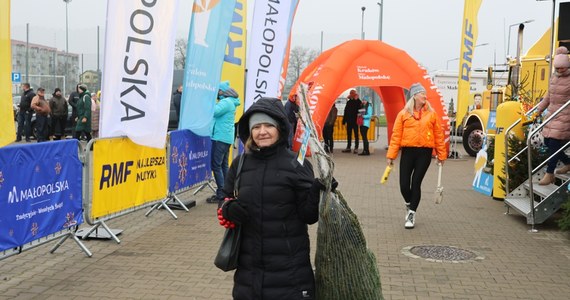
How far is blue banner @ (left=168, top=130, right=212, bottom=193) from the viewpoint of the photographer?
30.6 feet

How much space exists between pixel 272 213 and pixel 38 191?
11.4 ft

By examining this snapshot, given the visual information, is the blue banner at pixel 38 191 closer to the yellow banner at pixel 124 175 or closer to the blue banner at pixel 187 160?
the yellow banner at pixel 124 175

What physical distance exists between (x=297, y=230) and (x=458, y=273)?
137 inches

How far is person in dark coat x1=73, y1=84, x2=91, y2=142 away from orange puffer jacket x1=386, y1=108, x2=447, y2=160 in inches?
522

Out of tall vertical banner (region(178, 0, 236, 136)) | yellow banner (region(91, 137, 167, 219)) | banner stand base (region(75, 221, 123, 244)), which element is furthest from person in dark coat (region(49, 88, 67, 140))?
banner stand base (region(75, 221, 123, 244))

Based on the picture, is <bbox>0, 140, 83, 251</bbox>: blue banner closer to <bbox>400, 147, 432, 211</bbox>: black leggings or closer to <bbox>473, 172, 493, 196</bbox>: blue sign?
<bbox>400, 147, 432, 211</bbox>: black leggings

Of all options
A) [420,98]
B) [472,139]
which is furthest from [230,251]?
[472,139]

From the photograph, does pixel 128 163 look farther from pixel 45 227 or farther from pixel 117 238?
pixel 45 227

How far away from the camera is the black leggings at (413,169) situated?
8367mm

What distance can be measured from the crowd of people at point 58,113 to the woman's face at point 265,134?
16212 millimetres

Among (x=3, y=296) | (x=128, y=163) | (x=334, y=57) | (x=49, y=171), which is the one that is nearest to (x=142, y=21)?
(x=128, y=163)

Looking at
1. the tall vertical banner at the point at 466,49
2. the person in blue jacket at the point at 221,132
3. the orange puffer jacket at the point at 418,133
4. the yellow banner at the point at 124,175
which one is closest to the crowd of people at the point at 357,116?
the tall vertical banner at the point at 466,49

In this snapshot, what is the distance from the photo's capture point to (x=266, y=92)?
1227 centimetres

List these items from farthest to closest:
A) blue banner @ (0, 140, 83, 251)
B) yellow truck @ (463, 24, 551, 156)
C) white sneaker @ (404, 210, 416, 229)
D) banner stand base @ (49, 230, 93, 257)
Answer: yellow truck @ (463, 24, 551, 156) < white sneaker @ (404, 210, 416, 229) < banner stand base @ (49, 230, 93, 257) < blue banner @ (0, 140, 83, 251)
